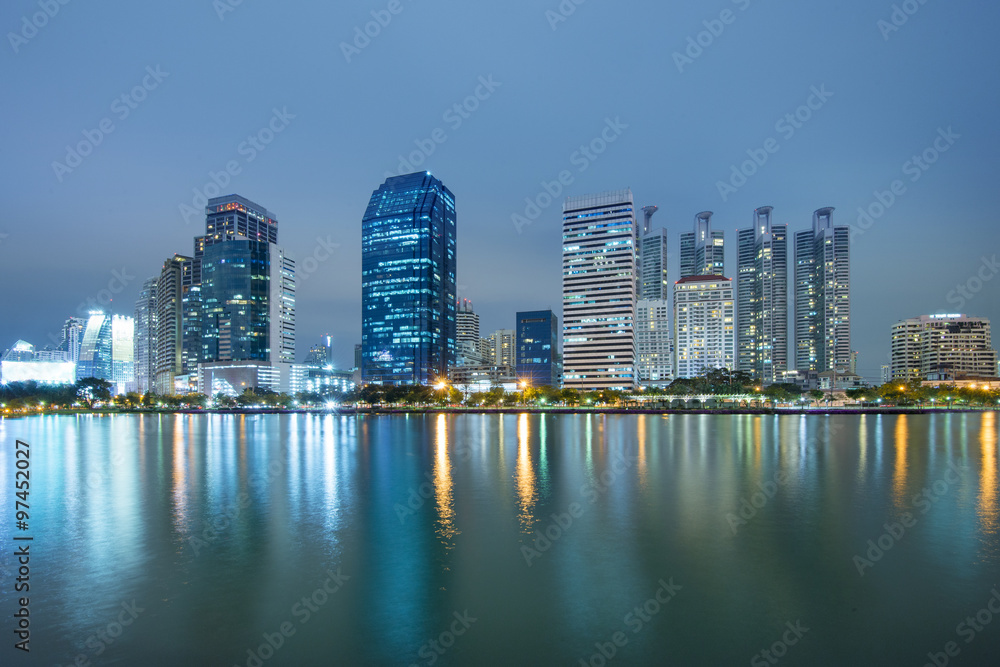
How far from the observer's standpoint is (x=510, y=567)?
17594mm

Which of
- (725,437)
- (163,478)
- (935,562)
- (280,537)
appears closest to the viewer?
(935,562)

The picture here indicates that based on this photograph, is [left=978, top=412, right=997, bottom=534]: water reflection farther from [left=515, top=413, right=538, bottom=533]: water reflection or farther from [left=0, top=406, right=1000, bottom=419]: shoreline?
[left=0, top=406, right=1000, bottom=419]: shoreline

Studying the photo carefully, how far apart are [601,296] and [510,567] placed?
171 meters

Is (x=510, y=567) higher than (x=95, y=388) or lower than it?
higher

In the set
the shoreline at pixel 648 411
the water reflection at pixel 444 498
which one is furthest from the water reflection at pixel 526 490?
the shoreline at pixel 648 411

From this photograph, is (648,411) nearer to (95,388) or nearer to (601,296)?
(601,296)

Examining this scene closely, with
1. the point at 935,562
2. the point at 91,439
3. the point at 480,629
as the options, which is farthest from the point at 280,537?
the point at 91,439

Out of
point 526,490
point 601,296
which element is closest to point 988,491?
point 526,490

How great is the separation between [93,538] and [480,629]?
16.5 meters

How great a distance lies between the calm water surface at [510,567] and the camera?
12703mm

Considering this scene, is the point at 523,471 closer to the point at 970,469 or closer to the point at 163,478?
the point at 163,478

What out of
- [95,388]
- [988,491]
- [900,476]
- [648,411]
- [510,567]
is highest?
[510,567]

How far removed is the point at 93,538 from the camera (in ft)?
68.9

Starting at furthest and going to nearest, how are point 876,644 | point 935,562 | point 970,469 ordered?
point 970,469 → point 935,562 → point 876,644
